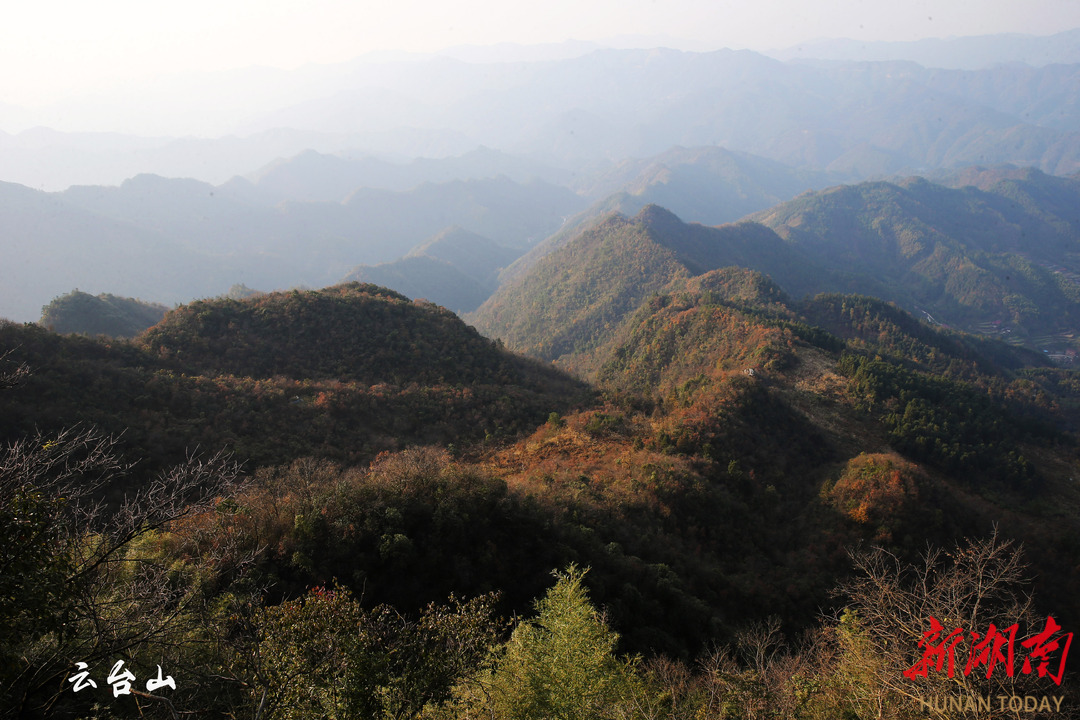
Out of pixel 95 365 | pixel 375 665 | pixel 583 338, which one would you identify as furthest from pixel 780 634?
pixel 583 338

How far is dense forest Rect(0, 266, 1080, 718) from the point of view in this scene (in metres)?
8.12

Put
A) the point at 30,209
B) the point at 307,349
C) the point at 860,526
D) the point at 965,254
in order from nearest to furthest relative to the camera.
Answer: the point at 860,526, the point at 307,349, the point at 30,209, the point at 965,254

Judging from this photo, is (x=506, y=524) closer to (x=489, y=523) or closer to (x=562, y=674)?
(x=489, y=523)

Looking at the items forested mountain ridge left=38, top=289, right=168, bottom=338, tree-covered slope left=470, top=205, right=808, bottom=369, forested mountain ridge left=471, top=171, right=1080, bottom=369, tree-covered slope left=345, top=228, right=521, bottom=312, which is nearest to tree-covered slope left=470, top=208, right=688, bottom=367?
tree-covered slope left=470, top=205, right=808, bottom=369

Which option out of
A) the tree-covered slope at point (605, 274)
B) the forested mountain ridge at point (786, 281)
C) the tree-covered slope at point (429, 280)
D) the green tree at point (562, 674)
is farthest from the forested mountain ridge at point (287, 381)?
the tree-covered slope at point (429, 280)

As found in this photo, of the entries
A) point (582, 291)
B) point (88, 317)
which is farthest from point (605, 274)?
point (88, 317)

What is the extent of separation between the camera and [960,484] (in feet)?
112

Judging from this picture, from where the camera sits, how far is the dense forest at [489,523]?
8117 millimetres

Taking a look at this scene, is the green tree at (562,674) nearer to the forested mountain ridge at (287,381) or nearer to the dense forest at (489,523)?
the dense forest at (489,523)

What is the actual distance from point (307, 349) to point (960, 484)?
55114mm

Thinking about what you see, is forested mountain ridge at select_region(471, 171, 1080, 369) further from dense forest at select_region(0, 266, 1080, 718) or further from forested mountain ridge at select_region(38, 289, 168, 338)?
forested mountain ridge at select_region(38, 289, 168, 338)

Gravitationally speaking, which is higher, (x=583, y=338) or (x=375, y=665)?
(x=375, y=665)

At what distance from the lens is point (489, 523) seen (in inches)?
696

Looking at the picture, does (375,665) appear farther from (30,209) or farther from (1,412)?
(30,209)
